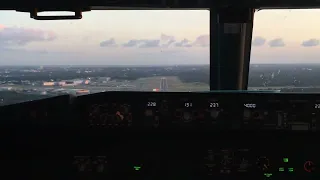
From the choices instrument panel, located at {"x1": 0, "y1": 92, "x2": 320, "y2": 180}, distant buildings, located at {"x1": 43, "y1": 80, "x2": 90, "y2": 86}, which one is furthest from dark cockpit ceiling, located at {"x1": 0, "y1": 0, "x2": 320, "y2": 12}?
instrument panel, located at {"x1": 0, "y1": 92, "x2": 320, "y2": 180}

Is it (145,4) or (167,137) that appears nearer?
(167,137)

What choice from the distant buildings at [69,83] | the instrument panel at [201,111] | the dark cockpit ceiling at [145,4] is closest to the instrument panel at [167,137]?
the instrument panel at [201,111]

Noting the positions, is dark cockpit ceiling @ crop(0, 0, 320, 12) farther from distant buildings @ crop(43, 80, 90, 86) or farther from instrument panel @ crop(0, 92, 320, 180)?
instrument panel @ crop(0, 92, 320, 180)

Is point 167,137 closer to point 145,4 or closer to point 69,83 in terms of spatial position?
point 69,83

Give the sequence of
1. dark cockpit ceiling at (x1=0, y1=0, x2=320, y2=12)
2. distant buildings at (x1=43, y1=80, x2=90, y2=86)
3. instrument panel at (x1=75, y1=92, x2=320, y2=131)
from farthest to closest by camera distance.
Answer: distant buildings at (x1=43, y1=80, x2=90, y2=86)
dark cockpit ceiling at (x1=0, y1=0, x2=320, y2=12)
instrument panel at (x1=75, y1=92, x2=320, y2=131)

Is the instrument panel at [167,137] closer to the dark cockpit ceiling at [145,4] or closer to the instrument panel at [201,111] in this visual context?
the instrument panel at [201,111]

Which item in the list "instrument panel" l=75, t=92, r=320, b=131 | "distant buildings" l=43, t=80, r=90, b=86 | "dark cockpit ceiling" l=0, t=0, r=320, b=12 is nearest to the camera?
"instrument panel" l=75, t=92, r=320, b=131

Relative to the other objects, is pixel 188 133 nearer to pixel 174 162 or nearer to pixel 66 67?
pixel 174 162

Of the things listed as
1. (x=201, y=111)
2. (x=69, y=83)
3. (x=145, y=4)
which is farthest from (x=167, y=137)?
(x=145, y=4)

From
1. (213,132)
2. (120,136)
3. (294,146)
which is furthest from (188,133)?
(294,146)

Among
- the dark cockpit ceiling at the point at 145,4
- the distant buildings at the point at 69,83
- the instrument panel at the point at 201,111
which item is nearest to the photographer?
the instrument panel at the point at 201,111
